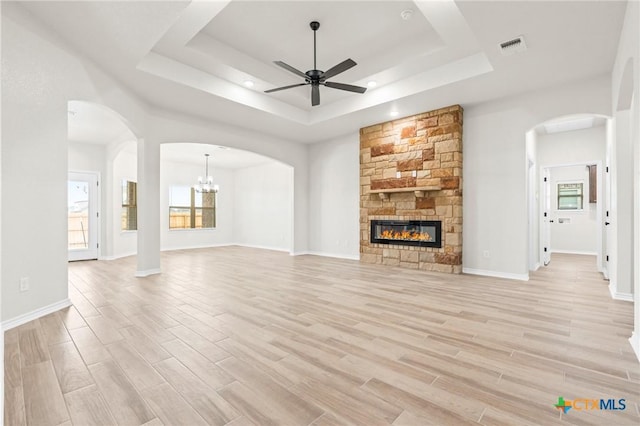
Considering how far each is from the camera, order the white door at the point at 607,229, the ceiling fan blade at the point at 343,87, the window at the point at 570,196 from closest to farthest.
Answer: the ceiling fan blade at the point at 343,87 → the white door at the point at 607,229 → the window at the point at 570,196

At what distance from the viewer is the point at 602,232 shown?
5.35m

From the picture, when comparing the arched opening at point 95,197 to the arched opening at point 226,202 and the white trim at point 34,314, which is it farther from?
the white trim at point 34,314

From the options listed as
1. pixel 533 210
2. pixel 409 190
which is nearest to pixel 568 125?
pixel 533 210

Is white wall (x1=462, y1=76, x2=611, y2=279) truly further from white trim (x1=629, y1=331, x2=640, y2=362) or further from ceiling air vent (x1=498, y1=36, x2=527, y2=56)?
white trim (x1=629, y1=331, x2=640, y2=362)

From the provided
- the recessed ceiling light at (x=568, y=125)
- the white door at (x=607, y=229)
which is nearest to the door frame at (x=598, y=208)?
the white door at (x=607, y=229)

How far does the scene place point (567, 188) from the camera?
8547 mm

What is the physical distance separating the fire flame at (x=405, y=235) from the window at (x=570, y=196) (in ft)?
18.6

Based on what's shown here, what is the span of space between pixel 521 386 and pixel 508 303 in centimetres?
198

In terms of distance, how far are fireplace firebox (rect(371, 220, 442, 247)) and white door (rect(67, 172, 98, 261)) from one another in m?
6.80

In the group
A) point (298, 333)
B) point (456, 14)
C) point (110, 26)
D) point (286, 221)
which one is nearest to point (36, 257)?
point (110, 26)

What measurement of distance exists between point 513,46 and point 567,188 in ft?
23.4

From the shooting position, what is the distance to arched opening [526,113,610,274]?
568 centimetres

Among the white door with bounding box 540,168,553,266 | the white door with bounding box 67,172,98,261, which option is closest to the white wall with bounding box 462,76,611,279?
the white door with bounding box 540,168,553,266

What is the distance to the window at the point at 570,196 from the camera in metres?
8.34
